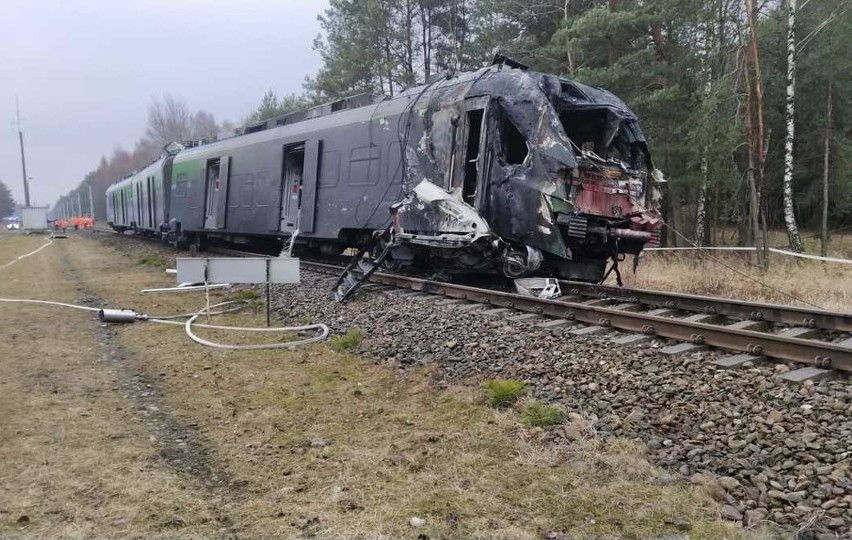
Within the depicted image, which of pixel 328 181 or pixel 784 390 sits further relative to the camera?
pixel 328 181

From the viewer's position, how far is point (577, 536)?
2926mm

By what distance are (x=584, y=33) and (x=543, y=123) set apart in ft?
31.3

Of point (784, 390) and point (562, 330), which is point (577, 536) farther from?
point (562, 330)

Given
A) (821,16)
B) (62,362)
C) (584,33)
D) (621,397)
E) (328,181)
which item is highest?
(821,16)

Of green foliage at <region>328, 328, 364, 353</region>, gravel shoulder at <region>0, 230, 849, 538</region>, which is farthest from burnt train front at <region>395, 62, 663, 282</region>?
green foliage at <region>328, 328, 364, 353</region>

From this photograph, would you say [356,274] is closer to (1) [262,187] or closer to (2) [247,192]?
(1) [262,187]

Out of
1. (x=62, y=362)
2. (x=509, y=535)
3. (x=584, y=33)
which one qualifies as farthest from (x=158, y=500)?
(x=584, y=33)

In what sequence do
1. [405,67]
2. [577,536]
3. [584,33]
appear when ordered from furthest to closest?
[405,67] → [584,33] → [577,536]

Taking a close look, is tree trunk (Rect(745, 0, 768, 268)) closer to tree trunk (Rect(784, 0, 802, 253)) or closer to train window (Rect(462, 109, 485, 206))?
tree trunk (Rect(784, 0, 802, 253))

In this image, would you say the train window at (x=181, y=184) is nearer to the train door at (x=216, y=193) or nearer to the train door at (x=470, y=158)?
the train door at (x=216, y=193)

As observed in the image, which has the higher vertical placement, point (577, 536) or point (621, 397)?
point (621, 397)

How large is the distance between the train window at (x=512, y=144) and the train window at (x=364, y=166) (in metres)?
2.52

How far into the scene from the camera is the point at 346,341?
263 inches

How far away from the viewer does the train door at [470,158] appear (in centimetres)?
847
